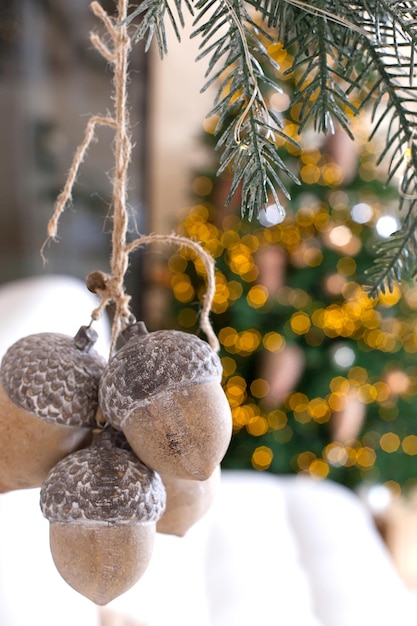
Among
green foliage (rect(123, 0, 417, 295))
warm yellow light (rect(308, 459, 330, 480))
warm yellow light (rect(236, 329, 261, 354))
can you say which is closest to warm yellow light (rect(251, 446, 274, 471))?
warm yellow light (rect(308, 459, 330, 480))

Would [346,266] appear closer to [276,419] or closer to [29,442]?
[276,419]

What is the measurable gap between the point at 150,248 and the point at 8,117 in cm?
65

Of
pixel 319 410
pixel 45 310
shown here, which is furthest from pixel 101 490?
pixel 319 410

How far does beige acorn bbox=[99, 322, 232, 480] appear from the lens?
47cm

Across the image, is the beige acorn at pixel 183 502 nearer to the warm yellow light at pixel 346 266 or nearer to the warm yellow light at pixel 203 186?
the warm yellow light at pixel 346 266

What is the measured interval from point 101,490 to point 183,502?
9 centimetres

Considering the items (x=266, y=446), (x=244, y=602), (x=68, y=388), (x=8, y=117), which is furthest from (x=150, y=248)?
(x=68, y=388)

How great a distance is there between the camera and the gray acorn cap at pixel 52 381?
0.51 metres

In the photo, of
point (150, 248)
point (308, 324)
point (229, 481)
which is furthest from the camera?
point (150, 248)

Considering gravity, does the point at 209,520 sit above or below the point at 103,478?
below

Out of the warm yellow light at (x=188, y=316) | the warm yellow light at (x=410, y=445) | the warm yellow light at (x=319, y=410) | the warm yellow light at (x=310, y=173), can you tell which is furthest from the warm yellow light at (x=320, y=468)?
the warm yellow light at (x=310, y=173)

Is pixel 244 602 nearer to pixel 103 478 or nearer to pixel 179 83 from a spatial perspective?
pixel 103 478

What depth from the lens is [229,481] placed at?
1688 millimetres

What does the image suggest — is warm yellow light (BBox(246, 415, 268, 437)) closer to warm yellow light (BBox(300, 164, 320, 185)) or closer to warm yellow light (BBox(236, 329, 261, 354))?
warm yellow light (BBox(236, 329, 261, 354))
